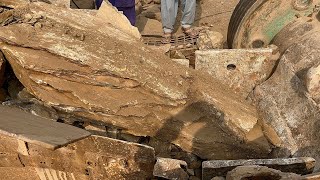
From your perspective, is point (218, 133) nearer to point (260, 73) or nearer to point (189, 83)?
point (189, 83)

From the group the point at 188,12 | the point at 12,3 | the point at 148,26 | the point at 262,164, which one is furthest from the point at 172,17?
the point at 262,164

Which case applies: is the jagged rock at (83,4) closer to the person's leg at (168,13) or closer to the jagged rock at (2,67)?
the person's leg at (168,13)

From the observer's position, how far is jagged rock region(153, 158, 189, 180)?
9.82 ft

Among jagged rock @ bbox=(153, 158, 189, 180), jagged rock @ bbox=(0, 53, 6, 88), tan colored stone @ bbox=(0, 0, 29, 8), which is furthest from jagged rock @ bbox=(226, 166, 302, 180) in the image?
tan colored stone @ bbox=(0, 0, 29, 8)

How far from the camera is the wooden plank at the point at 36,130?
2.54 m

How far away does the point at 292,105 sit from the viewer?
145 inches

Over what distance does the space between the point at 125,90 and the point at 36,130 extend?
0.89 m

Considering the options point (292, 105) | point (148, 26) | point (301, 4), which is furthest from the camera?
point (148, 26)

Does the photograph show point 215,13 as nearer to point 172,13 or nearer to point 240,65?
point 172,13

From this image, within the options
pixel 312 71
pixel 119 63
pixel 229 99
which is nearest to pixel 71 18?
pixel 119 63

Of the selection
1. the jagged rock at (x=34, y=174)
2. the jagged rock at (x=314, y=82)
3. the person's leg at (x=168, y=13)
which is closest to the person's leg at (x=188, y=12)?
the person's leg at (x=168, y=13)

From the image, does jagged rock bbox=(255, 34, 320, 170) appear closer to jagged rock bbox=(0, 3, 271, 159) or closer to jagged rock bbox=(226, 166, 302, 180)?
jagged rock bbox=(0, 3, 271, 159)

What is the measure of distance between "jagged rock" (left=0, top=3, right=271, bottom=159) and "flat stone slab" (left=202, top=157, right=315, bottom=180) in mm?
349

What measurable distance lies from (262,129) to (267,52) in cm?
84
